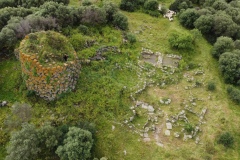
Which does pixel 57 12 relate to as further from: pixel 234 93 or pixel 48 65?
pixel 234 93

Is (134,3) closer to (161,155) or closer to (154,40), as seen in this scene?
(154,40)

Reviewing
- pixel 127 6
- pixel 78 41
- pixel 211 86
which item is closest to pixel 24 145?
pixel 78 41

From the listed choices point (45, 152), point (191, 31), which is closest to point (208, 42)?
point (191, 31)

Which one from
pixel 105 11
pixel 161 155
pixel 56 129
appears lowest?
pixel 161 155

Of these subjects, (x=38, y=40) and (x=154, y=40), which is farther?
(x=154, y=40)

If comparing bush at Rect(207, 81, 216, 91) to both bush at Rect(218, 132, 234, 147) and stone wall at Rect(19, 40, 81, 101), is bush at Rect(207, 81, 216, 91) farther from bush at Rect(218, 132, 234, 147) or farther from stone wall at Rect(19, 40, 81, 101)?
stone wall at Rect(19, 40, 81, 101)

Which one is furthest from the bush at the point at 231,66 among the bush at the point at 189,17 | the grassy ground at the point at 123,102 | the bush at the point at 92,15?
the bush at the point at 92,15
